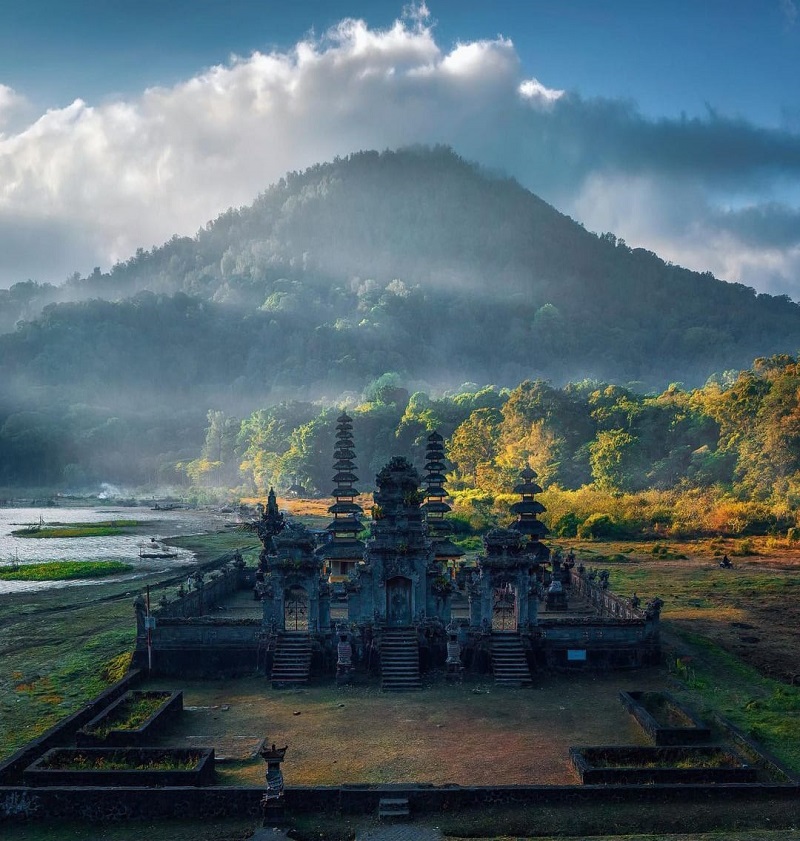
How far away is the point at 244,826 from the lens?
19.6 m

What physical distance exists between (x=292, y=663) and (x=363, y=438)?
386ft

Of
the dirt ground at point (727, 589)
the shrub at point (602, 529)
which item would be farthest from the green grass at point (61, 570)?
the shrub at point (602, 529)

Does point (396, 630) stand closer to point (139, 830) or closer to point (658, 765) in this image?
point (658, 765)

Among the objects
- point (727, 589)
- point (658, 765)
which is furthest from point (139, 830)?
point (727, 589)

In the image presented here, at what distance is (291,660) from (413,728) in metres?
7.35

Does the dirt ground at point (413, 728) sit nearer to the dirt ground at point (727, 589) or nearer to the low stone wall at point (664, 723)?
the low stone wall at point (664, 723)

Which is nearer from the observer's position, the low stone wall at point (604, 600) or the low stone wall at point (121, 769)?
the low stone wall at point (121, 769)

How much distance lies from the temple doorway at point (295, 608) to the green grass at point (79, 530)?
60.9 meters

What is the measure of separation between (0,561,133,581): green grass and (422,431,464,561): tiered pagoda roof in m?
27.8

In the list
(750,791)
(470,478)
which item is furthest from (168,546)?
(750,791)

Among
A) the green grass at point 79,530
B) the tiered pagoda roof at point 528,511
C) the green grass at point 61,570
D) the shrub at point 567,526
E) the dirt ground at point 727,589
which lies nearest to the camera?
the dirt ground at point 727,589

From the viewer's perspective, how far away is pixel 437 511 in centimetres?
5025

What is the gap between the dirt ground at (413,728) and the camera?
22.6m

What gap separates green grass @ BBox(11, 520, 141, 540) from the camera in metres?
91.4
